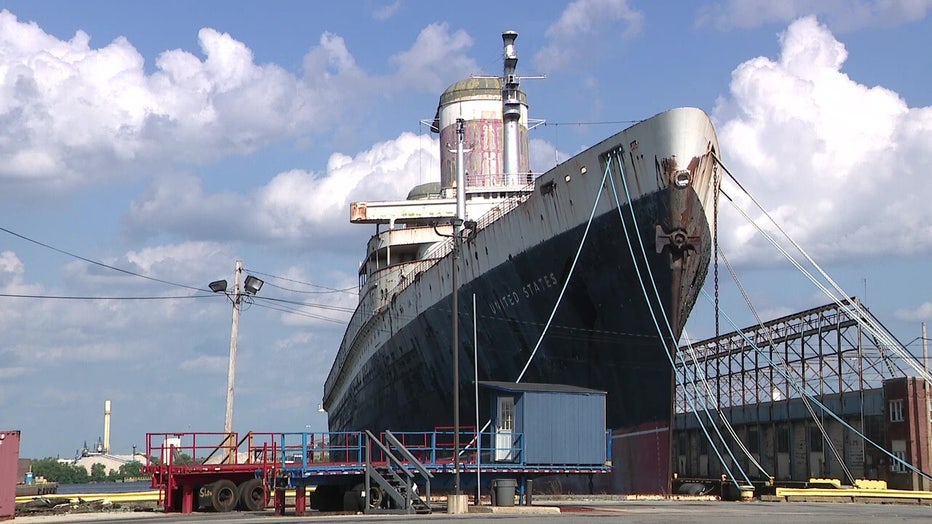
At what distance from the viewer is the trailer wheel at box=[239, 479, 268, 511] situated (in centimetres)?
2728

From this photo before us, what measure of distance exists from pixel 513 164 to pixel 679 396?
29.2m

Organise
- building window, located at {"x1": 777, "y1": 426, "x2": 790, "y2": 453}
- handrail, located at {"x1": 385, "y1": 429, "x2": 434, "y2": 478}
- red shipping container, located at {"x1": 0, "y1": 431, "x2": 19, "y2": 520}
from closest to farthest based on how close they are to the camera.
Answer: red shipping container, located at {"x1": 0, "y1": 431, "x2": 19, "y2": 520} < handrail, located at {"x1": 385, "y1": 429, "x2": 434, "y2": 478} < building window, located at {"x1": 777, "y1": 426, "x2": 790, "y2": 453}

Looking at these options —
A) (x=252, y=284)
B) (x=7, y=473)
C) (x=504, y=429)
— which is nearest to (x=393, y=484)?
(x=504, y=429)

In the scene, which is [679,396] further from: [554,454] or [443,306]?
[554,454]

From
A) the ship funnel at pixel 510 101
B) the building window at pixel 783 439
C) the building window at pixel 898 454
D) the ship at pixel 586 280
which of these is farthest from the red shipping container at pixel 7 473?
the building window at pixel 783 439

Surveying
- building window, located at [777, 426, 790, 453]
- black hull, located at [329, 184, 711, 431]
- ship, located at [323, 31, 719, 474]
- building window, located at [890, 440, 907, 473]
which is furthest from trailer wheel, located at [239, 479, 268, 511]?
building window, located at [777, 426, 790, 453]

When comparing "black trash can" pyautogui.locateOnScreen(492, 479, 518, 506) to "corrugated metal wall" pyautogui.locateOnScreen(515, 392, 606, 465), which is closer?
Answer: "black trash can" pyautogui.locateOnScreen(492, 479, 518, 506)

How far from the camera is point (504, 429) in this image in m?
29.5

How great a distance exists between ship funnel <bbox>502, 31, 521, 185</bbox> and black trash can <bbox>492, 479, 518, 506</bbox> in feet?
71.8

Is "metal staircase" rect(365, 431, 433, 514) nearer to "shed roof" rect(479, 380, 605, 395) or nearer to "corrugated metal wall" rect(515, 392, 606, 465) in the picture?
"corrugated metal wall" rect(515, 392, 606, 465)

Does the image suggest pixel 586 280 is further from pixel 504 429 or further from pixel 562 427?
pixel 504 429

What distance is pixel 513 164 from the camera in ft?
157

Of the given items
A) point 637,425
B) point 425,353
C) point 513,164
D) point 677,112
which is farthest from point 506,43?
point 637,425

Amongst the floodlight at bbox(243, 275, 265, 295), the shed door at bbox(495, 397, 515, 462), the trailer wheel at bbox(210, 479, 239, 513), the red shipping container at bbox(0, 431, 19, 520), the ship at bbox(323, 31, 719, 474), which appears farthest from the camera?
the floodlight at bbox(243, 275, 265, 295)
